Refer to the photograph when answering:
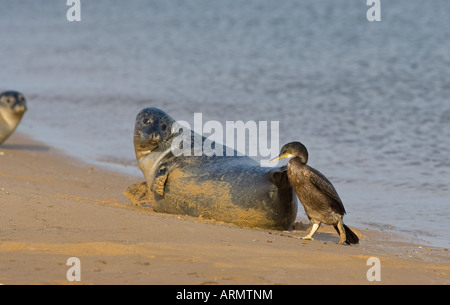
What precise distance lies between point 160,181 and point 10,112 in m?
4.34

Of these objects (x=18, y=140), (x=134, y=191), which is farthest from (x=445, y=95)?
(x=134, y=191)

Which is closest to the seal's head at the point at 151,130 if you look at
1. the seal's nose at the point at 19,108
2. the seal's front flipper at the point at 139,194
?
the seal's front flipper at the point at 139,194

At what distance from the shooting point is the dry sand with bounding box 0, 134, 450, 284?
4.25m

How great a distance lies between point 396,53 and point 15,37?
11748 millimetres

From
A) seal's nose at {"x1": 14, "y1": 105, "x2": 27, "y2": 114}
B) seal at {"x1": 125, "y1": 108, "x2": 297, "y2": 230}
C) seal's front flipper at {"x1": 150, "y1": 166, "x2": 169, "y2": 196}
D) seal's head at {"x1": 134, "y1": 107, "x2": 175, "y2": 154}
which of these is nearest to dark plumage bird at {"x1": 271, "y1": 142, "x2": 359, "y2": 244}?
seal at {"x1": 125, "y1": 108, "x2": 297, "y2": 230}

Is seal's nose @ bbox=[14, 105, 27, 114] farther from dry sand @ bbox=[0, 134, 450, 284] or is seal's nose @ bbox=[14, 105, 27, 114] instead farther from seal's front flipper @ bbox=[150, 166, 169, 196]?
seal's front flipper @ bbox=[150, 166, 169, 196]

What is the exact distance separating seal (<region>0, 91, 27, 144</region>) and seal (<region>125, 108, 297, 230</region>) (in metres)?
3.49

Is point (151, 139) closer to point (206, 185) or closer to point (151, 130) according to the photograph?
point (151, 130)

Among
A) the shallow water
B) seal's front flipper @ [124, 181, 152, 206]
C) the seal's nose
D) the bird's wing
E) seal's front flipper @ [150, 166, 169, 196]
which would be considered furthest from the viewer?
the seal's nose

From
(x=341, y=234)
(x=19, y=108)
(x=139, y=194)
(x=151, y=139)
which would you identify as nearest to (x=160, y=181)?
(x=139, y=194)

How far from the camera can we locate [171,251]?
469 centimetres

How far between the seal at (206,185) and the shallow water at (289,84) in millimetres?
1059

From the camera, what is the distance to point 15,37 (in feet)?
77.7
